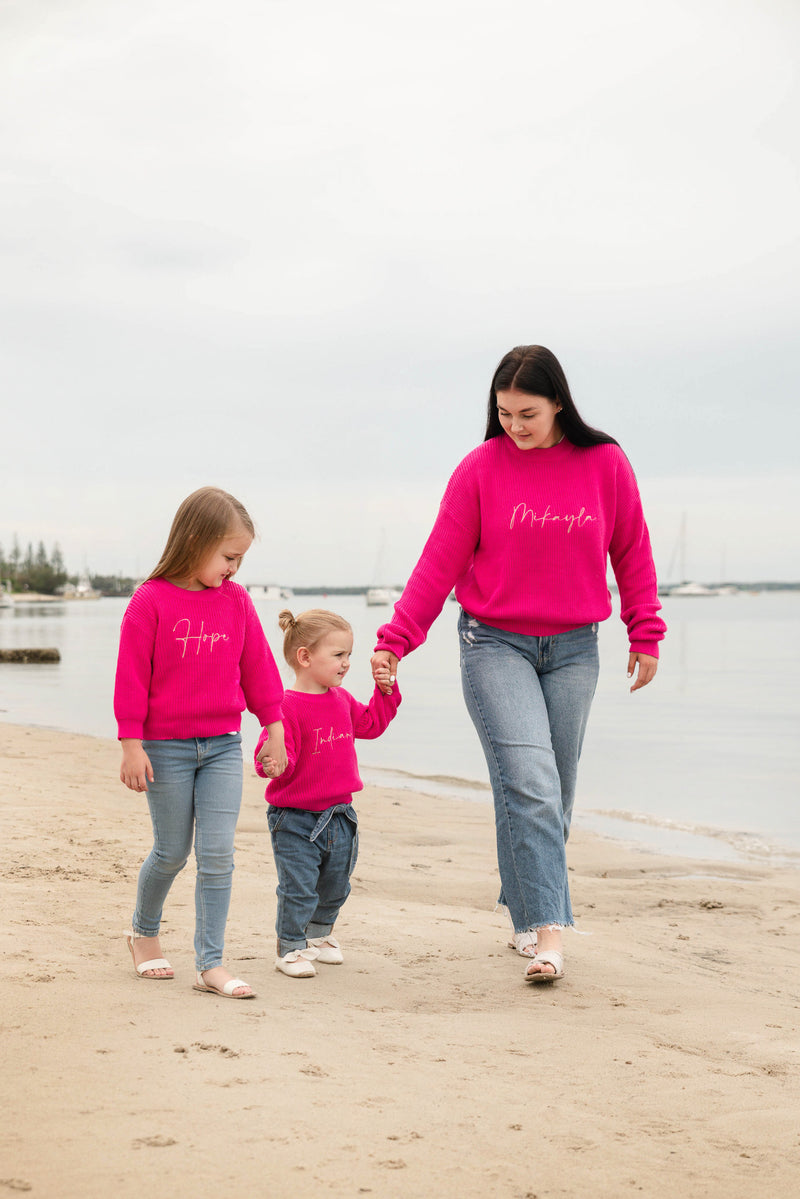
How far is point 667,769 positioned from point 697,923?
654 cm

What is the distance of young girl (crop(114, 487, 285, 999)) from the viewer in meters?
3.34

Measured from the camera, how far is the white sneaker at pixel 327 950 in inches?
148

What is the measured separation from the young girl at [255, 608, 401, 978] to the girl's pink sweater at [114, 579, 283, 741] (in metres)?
0.24

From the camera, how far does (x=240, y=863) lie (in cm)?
552

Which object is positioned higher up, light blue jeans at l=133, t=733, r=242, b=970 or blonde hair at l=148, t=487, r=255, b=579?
blonde hair at l=148, t=487, r=255, b=579

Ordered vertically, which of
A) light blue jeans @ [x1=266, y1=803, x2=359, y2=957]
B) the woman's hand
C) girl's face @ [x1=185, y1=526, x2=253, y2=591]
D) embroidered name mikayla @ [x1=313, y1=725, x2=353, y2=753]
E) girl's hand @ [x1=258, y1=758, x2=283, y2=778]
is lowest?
light blue jeans @ [x1=266, y1=803, x2=359, y2=957]

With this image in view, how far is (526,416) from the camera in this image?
12.6 feet

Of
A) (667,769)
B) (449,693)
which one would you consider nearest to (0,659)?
(449,693)

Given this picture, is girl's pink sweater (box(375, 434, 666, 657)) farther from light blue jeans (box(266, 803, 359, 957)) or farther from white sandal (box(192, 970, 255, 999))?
white sandal (box(192, 970, 255, 999))

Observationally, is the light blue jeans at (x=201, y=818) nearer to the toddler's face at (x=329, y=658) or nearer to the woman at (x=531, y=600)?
the toddler's face at (x=329, y=658)


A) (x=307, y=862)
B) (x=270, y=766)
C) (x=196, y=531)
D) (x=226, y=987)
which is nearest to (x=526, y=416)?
(x=196, y=531)

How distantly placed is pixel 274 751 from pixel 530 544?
1142 mm

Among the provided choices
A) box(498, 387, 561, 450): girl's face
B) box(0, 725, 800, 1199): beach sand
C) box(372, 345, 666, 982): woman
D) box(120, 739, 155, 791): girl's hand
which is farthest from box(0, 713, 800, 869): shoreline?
box(120, 739, 155, 791): girl's hand

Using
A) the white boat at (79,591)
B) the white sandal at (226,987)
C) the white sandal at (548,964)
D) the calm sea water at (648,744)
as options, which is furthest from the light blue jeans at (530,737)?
the white boat at (79,591)
